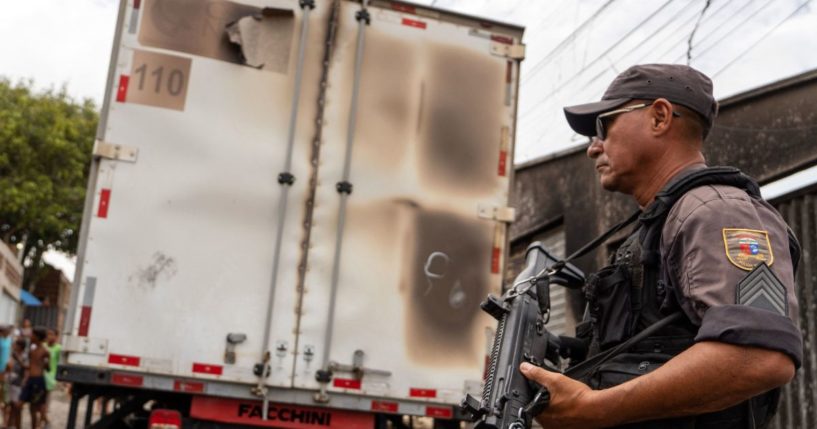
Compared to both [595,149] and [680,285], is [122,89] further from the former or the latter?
[680,285]

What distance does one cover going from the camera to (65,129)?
32.2 metres

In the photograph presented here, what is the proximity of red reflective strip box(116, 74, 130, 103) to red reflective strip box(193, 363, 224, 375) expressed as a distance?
187cm

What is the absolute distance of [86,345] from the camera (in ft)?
19.3

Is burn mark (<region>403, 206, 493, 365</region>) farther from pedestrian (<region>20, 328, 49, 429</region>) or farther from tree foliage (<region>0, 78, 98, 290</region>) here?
tree foliage (<region>0, 78, 98, 290</region>)

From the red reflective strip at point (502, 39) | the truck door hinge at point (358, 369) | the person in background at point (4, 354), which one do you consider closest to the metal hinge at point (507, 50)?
the red reflective strip at point (502, 39)

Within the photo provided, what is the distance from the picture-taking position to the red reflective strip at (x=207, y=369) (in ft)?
19.7

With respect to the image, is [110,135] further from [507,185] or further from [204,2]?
[507,185]

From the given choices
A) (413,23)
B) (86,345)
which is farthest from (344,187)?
(86,345)

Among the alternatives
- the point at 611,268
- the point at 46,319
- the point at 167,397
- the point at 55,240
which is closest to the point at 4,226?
the point at 55,240

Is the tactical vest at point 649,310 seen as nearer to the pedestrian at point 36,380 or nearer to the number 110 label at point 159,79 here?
the number 110 label at point 159,79

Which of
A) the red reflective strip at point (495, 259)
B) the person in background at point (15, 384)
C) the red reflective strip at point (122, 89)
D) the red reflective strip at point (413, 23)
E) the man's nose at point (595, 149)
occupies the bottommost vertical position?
the person in background at point (15, 384)

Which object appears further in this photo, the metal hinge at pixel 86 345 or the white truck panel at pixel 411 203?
the white truck panel at pixel 411 203

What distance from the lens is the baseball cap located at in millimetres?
2297

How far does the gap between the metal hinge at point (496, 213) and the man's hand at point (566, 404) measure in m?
4.50
